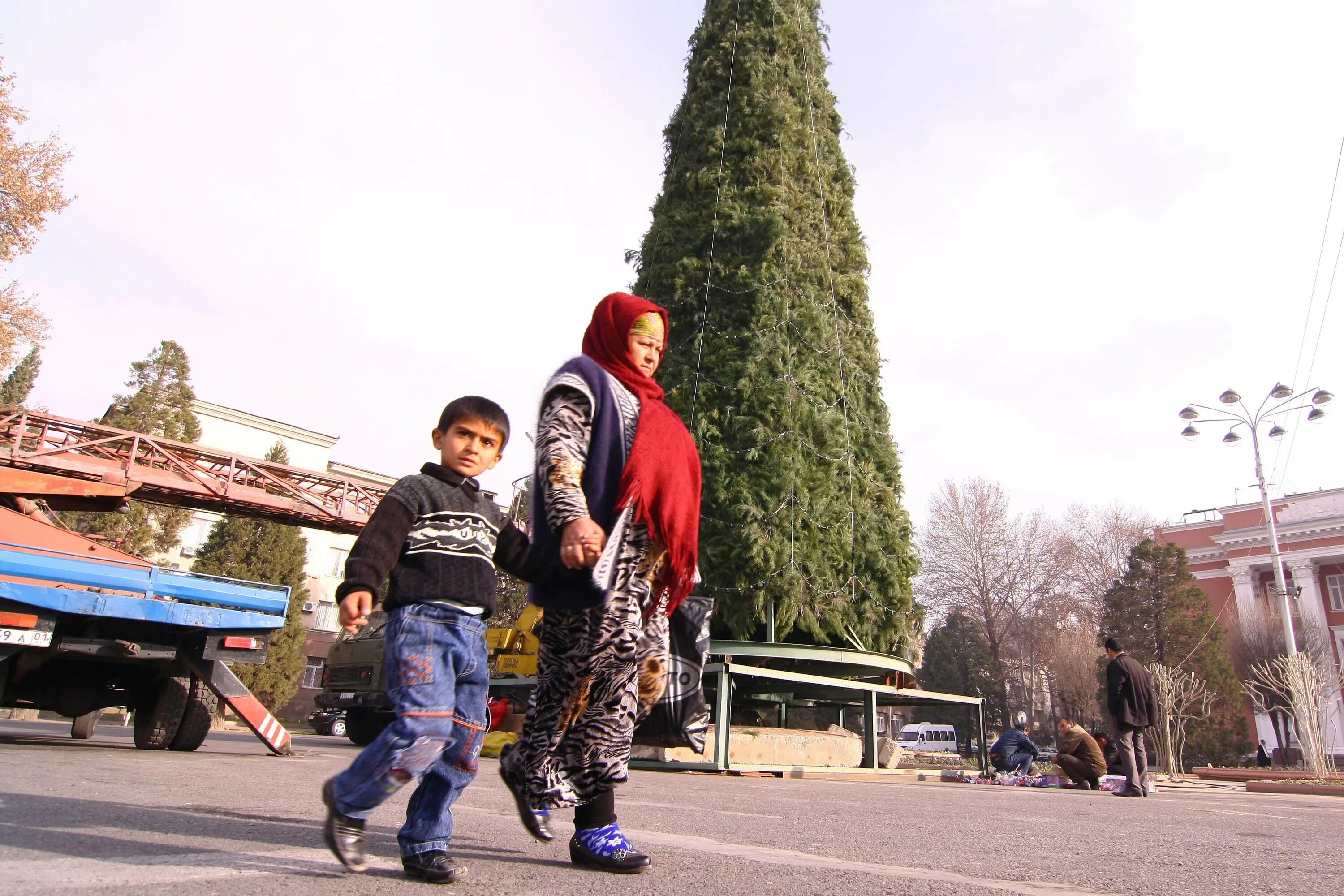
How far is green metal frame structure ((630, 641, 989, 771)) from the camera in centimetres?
812

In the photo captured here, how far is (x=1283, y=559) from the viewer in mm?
37062

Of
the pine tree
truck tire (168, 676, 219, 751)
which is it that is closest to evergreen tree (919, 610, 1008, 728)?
the pine tree

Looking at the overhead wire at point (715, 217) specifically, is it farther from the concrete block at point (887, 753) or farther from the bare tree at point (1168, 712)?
the bare tree at point (1168, 712)

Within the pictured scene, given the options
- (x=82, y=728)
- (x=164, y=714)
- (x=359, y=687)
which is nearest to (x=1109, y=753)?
(x=359, y=687)

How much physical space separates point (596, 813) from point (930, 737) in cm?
5263

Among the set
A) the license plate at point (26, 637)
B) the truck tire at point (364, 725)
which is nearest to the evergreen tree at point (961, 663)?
the truck tire at point (364, 725)

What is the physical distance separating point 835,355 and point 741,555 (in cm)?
314

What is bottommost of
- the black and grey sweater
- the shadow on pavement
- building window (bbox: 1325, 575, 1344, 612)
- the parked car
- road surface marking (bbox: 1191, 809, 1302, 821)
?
the parked car

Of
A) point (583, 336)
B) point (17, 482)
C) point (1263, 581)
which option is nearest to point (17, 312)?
point (17, 482)

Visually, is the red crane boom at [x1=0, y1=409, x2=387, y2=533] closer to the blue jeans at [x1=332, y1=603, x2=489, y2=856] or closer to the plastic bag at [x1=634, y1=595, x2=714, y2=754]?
the plastic bag at [x1=634, y1=595, x2=714, y2=754]

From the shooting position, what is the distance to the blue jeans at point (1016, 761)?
11930 millimetres

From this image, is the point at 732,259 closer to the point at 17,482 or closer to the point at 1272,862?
the point at 17,482

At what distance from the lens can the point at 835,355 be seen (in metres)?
10.9

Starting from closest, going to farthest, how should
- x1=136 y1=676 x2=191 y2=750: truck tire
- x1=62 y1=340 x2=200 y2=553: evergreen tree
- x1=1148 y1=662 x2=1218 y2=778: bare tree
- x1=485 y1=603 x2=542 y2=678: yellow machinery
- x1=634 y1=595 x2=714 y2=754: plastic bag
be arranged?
x1=634 y1=595 x2=714 y2=754: plastic bag → x1=136 y1=676 x2=191 y2=750: truck tire → x1=485 y1=603 x2=542 y2=678: yellow machinery → x1=1148 y1=662 x2=1218 y2=778: bare tree → x1=62 y1=340 x2=200 y2=553: evergreen tree
